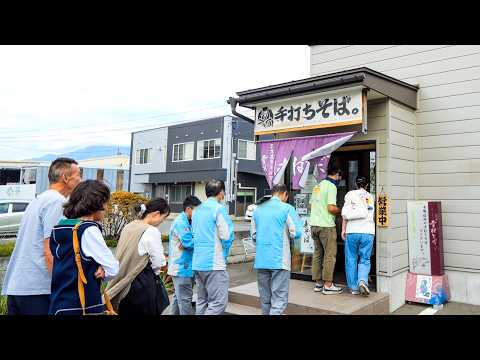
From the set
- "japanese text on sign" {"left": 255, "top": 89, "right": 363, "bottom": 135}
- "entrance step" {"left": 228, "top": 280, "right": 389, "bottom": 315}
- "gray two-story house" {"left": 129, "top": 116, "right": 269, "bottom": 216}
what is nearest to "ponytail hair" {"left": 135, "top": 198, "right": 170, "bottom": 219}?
"entrance step" {"left": 228, "top": 280, "right": 389, "bottom": 315}

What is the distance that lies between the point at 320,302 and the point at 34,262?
12.2 feet

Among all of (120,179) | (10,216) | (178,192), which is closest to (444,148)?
(10,216)

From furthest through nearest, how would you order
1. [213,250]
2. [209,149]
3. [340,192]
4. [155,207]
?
[209,149] → [340,192] → [213,250] → [155,207]

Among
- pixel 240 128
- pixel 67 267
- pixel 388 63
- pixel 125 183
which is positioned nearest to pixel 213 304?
pixel 67 267

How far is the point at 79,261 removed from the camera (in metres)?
2.54

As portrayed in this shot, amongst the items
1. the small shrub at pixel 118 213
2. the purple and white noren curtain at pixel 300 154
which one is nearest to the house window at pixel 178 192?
the small shrub at pixel 118 213

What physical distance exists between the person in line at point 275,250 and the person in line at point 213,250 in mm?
457

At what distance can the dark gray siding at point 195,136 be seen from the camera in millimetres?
29359

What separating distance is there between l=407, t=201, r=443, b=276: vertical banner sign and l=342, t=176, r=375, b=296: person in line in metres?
0.99

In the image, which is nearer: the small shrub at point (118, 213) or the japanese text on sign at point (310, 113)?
the japanese text on sign at point (310, 113)

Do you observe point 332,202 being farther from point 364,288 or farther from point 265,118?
point 265,118

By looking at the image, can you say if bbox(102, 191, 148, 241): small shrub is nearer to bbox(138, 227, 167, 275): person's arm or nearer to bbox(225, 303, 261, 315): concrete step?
bbox(225, 303, 261, 315): concrete step

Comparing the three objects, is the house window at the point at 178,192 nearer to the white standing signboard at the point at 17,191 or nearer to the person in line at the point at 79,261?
the white standing signboard at the point at 17,191

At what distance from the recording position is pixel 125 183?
1468 inches
